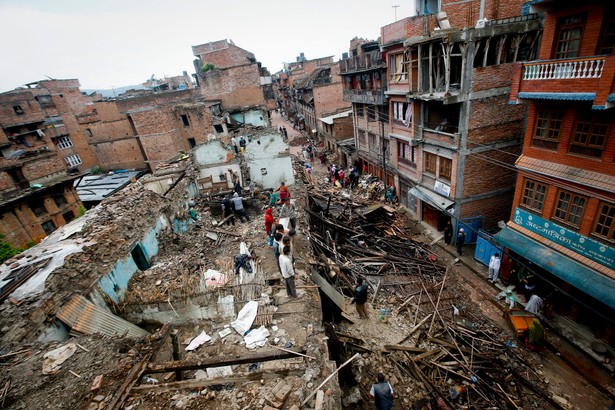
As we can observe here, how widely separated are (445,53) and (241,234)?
14.2 meters

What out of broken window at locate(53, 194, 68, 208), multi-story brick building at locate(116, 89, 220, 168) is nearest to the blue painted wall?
broken window at locate(53, 194, 68, 208)

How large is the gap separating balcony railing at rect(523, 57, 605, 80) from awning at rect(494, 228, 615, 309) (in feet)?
21.2

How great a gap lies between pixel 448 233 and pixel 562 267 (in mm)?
6725

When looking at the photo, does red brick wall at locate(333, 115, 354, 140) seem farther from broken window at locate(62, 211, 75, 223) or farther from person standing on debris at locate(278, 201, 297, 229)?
broken window at locate(62, 211, 75, 223)

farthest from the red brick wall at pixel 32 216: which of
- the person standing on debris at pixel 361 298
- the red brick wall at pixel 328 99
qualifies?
the red brick wall at pixel 328 99

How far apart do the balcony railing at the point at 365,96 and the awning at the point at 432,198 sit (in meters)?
8.14

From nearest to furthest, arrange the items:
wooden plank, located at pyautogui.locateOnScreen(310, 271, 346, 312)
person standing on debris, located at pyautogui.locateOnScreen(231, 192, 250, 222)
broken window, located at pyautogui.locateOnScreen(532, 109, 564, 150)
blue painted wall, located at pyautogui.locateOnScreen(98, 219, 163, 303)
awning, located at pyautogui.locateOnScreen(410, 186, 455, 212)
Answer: blue painted wall, located at pyautogui.locateOnScreen(98, 219, 163, 303) < wooden plank, located at pyautogui.locateOnScreen(310, 271, 346, 312) < broken window, located at pyautogui.locateOnScreen(532, 109, 564, 150) < person standing on debris, located at pyautogui.locateOnScreen(231, 192, 250, 222) < awning, located at pyautogui.locateOnScreen(410, 186, 455, 212)

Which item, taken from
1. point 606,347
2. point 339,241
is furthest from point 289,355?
point 606,347

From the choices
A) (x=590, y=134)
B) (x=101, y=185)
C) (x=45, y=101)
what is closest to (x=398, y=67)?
(x=590, y=134)

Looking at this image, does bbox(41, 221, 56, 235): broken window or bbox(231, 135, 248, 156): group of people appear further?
bbox(41, 221, 56, 235): broken window

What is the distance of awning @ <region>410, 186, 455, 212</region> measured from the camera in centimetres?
1671

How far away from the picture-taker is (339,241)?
16172 millimetres

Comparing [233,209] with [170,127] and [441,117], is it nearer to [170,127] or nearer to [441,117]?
[441,117]

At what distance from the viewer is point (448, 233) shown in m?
17.0
